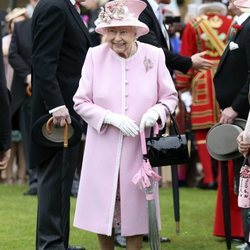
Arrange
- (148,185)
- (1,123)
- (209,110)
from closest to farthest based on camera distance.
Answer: (1,123) < (148,185) < (209,110)

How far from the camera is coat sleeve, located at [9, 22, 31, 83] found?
11.8 m

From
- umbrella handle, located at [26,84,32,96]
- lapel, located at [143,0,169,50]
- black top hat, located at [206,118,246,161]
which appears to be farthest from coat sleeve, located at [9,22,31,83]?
black top hat, located at [206,118,246,161]

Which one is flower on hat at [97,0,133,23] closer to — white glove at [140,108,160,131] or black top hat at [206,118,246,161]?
white glove at [140,108,160,131]

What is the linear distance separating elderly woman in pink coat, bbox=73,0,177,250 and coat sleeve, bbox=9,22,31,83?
215 inches

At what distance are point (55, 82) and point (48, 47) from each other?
26 cm

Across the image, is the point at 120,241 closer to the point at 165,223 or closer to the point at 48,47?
the point at 165,223

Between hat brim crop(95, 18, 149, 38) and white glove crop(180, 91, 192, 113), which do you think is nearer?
hat brim crop(95, 18, 149, 38)

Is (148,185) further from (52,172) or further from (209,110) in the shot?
(209,110)

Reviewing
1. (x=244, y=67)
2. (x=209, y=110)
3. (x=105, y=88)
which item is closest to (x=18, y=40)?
(x=209, y=110)

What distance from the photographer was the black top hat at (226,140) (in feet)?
24.2

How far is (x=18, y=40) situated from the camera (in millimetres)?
11984

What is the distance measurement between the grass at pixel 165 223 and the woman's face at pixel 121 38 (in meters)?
2.24

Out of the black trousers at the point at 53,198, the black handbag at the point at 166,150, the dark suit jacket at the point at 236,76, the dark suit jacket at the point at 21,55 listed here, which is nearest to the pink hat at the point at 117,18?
the black handbag at the point at 166,150

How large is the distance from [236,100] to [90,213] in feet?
5.61
